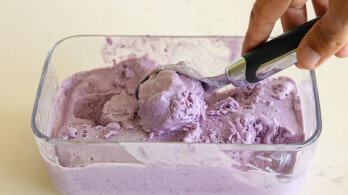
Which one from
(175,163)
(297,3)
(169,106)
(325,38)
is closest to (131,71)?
(169,106)

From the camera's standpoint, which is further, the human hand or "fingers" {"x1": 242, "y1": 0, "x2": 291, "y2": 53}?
"fingers" {"x1": 242, "y1": 0, "x2": 291, "y2": 53}

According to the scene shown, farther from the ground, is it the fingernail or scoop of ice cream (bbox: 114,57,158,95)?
the fingernail

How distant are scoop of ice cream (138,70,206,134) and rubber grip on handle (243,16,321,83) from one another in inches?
5.4

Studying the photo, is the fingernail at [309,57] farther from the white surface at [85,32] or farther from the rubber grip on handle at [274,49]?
the white surface at [85,32]

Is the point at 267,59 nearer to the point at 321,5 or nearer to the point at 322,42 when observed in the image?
the point at 322,42

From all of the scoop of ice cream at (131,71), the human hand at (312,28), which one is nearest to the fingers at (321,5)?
the human hand at (312,28)

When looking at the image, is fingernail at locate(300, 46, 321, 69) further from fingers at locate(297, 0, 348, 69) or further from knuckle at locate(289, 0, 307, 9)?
knuckle at locate(289, 0, 307, 9)

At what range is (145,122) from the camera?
0.98m

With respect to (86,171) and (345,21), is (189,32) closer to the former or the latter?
(86,171)

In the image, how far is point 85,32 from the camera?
4.72 feet

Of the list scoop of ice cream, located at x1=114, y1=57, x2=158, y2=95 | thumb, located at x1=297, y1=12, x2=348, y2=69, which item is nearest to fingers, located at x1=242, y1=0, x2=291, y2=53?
thumb, located at x1=297, y1=12, x2=348, y2=69

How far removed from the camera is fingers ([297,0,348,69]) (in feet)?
2.34

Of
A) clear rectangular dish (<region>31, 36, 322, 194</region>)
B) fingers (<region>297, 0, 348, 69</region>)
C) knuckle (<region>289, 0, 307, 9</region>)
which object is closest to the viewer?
fingers (<region>297, 0, 348, 69</region>)

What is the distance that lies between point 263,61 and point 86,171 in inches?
17.5
